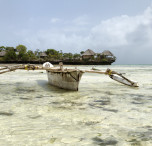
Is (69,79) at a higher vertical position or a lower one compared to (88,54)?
lower

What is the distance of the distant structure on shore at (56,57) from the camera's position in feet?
167

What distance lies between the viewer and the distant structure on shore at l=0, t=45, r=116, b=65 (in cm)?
5100

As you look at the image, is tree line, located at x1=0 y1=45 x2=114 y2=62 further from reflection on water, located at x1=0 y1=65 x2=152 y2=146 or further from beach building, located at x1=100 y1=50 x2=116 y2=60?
reflection on water, located at x1=0 y1=65 x2=152 y2=146

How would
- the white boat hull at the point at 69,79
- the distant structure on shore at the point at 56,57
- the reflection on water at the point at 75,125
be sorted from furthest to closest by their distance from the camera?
the distant structure on shore at the point at 56,57 < the white boat hull at the point at 69,79 < the reflection on water at the point at 75,125

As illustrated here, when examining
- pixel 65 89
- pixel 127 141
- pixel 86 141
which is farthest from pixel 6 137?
pixel 65 89

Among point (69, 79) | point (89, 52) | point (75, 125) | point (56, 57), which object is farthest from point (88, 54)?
point (75, 125)

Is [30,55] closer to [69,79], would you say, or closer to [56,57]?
[56,57]

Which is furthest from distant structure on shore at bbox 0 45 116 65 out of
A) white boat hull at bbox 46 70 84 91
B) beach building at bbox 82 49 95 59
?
white boat hull at bbox 46 70 84 91

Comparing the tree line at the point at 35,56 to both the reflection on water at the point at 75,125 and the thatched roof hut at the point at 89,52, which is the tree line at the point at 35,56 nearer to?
the thatched roof hut at the point at 89,52

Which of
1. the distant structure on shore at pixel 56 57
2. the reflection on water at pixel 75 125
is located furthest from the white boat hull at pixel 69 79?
the distant structure on shore at pixel 56 57

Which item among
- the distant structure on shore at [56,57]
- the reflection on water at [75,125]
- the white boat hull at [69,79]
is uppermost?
the distant structure on shore at [56,57]

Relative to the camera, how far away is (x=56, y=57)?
55.6 metres

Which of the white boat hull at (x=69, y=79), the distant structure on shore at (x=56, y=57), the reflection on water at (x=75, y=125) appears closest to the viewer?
the reflection on water at (x=75, y=125)

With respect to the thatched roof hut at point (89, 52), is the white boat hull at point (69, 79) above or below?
below
